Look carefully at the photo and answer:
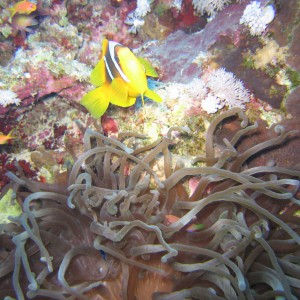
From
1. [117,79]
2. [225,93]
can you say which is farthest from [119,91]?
[225,93]

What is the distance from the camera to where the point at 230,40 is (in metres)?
3.10

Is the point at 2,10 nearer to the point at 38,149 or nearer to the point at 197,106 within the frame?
the point at 38,149

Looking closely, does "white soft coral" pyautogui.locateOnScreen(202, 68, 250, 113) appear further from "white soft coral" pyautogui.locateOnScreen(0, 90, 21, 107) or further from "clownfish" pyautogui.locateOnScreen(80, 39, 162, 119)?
"white soft coral" pyautogui.locateOnScreen(0, 90, 21, 107)

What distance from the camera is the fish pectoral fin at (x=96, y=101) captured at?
2.62 metres

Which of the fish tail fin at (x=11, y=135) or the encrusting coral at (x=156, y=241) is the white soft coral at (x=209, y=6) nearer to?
the encrusting coral at (x=156, y=241)

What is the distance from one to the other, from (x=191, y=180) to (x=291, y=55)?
5.14 ft

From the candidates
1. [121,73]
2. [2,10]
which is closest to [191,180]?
[121,73]

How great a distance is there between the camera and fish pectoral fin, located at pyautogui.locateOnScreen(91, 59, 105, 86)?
242 cm

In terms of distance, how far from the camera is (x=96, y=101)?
8.69 feet

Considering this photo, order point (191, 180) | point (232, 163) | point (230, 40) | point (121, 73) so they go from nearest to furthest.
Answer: point (121, 73)
point (232, 163)
point (191, 180)
point (230, 40)

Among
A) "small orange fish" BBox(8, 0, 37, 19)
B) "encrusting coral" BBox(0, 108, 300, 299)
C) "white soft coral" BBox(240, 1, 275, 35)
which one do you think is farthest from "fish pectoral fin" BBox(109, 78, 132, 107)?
"small orange fish" BBox(8, 0, 37, 19)

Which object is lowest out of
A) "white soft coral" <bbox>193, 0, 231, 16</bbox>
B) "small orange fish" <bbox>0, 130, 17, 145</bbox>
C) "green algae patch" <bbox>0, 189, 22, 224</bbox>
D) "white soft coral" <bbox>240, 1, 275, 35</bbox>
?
"green algae patch" <bbox>0, 189, 22, 224</bbox>

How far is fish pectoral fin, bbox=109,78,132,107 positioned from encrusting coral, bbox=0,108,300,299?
1.22ft

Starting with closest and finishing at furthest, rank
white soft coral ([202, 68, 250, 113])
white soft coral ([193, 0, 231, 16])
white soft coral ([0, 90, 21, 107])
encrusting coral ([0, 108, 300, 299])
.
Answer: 1. encrusting coral ([0, 108, 300, 299])
2. white soft coral ([202, 68, 250, 113])
3. white soft coral ([0, 90, 21, 107])
4. white soft coral ([193, 0, 231, 16])
